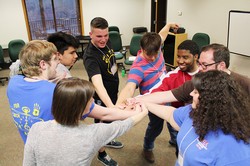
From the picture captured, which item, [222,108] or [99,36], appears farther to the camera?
[99,36]

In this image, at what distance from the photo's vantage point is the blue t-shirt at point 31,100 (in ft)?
4.33

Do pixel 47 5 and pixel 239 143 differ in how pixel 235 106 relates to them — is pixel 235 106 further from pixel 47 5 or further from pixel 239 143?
pixel 47 5

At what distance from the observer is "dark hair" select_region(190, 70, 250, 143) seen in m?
1.12

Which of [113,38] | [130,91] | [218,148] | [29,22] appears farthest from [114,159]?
[29,22]

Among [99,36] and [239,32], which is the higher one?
[99,36]

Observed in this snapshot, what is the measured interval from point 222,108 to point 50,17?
23.9ft

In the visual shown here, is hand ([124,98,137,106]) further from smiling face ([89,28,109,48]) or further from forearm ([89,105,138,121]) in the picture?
smiling face ([89,28,109,48])

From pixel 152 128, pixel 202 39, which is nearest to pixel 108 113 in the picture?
pixel 152 128

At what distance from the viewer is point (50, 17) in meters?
7.41

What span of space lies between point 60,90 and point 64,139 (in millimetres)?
241

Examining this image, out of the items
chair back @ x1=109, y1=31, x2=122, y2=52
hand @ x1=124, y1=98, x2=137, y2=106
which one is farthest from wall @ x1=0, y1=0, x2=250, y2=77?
hand @ x1=124, y1=98, x2=137, y2=106

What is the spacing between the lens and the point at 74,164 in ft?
3.78

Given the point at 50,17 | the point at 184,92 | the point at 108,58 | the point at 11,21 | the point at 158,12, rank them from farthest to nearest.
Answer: the point at 50,17, the point at 158,12, the point at 11,21, the point at 108,58, the point at 184,92

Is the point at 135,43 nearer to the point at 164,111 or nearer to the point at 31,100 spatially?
the point at 164,111
